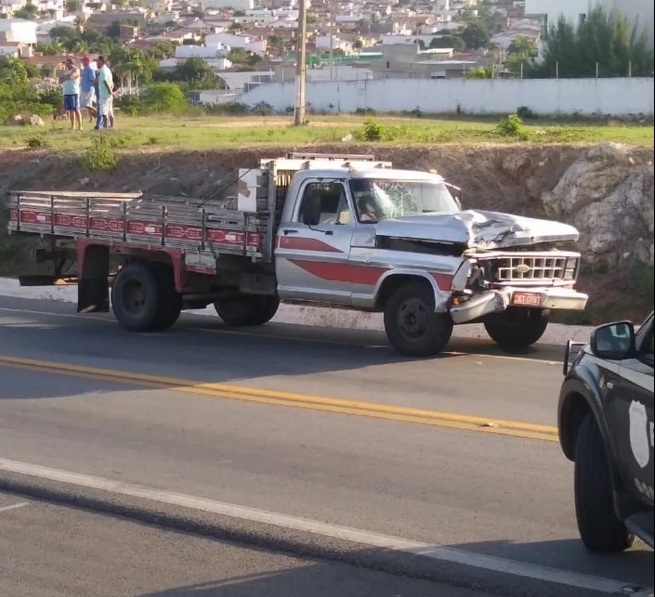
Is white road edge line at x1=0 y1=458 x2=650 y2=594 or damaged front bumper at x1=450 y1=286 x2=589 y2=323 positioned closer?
white road edge line at x1=0 y1=458 x2=650 y2=594

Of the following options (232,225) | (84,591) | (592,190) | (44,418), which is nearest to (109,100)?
(592,190)

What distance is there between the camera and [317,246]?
48.3ft

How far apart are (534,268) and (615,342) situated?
8.33 meters

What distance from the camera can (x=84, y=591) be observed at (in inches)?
254

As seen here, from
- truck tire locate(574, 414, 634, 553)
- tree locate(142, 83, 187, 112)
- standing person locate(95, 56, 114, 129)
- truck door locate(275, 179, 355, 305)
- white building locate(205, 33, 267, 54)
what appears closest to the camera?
truck tire locate(574, 414, 634, 553)

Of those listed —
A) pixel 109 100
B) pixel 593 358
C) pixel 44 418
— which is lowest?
pixel 44 418

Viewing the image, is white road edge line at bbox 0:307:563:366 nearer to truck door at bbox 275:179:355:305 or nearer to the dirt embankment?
truck door at bbox 275:179:355:305

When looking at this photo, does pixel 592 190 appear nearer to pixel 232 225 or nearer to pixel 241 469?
pixel 232 225

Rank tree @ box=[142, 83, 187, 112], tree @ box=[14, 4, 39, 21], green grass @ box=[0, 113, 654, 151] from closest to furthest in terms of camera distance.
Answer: green grass @ box=[0, 113, 654, 151] < tree @ box=[142, 83, 187, 112] < tree @ box=[14, 4, 39, 21]

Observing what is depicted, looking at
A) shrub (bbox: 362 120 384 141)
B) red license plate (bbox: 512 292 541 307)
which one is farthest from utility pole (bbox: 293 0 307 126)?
red license plate (bbox: 512 292 541 307)

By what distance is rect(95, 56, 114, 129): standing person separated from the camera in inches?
1186

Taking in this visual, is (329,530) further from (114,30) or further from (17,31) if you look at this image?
(17,31)

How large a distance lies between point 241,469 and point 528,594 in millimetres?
3148

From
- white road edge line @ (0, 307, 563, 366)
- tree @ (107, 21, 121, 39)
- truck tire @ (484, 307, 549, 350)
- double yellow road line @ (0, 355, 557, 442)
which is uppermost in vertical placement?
tree @ (107, 21, 121, 39)
